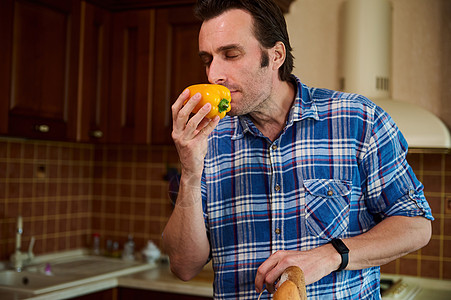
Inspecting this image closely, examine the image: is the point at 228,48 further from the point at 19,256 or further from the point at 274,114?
the point at 19,256

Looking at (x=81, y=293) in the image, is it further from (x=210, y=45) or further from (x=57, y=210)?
(x=210, y=45)

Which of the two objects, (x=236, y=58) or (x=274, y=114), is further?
(x=274, y=114)

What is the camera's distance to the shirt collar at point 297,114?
1.40 meters

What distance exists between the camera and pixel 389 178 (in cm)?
130

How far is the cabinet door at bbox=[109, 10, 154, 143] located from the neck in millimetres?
1596

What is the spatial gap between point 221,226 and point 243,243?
0.08m

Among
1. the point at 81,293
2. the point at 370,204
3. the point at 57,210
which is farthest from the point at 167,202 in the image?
the point at 370,204

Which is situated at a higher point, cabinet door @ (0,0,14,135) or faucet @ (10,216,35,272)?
cabinet door @ (0,0,14,135)

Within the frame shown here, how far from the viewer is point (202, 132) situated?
4.14 ft

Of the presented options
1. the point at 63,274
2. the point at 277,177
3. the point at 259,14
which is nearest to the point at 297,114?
the point at 277,177

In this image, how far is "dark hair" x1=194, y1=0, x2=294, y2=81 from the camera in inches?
53.3

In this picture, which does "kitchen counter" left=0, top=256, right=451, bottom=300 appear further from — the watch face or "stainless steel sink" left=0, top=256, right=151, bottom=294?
the watch face

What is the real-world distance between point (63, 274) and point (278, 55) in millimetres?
1935

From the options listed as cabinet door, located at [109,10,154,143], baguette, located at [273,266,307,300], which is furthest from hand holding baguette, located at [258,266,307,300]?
cabinet door, located at [109,10,154,143]
